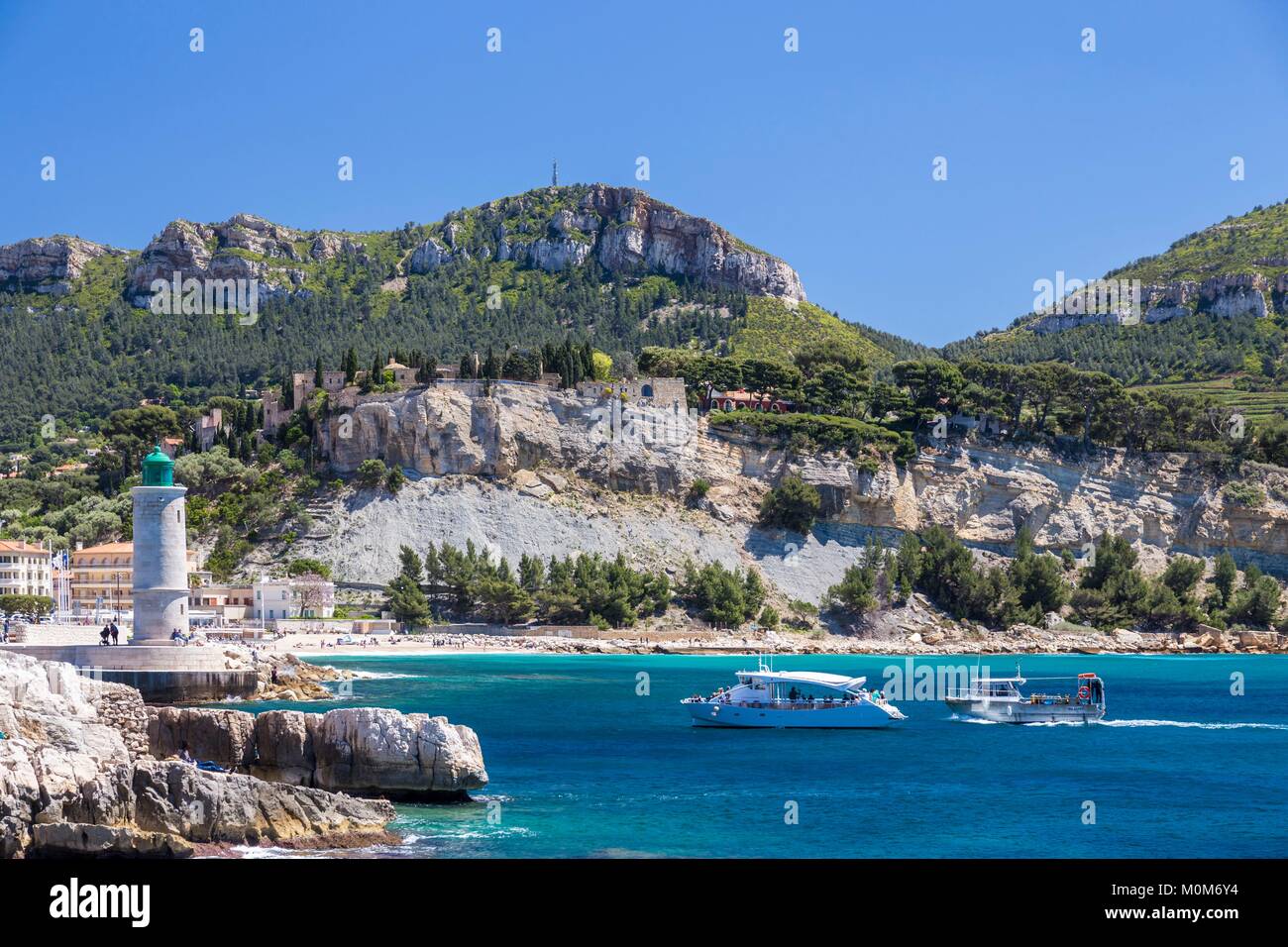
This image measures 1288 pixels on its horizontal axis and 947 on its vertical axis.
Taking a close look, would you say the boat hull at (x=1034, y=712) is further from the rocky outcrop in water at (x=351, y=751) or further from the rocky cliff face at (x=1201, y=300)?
the rocky cliff face at (x=1201, y=300)

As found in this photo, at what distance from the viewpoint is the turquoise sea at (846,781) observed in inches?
1000

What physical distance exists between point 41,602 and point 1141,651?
57.3m

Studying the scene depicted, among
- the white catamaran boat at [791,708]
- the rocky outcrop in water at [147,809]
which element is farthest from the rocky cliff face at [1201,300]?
the rocky outcrop in water at [147,809]

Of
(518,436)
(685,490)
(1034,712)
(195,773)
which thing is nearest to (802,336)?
(685,490)

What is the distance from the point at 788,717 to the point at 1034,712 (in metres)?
8.30

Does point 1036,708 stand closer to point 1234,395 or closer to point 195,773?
point 195,773

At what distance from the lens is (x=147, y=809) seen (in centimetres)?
2125

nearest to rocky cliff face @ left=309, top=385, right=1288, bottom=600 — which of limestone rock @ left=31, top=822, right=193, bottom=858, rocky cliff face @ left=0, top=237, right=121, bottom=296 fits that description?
limestone rock @ left=31, top=822, right=193, bottom=858

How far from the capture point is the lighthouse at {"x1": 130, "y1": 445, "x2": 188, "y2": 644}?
1545 inches

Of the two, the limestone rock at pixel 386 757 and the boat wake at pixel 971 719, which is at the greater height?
the limestone rock at pixel 386 757

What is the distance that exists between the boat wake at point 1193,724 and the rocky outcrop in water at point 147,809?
29298 mm

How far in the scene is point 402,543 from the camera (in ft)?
276

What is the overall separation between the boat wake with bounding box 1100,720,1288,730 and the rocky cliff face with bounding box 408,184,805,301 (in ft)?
325
